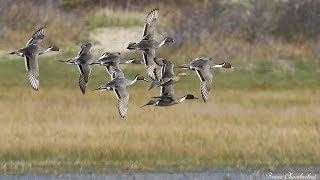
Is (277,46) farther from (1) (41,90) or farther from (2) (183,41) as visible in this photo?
(1) (41,90)

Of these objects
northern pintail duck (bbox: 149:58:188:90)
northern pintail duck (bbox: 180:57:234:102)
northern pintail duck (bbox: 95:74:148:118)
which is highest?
northern pintail duck (bbox: 180:57:234:102)

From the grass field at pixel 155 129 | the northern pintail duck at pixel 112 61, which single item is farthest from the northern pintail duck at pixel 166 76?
the grass field at pixel 155 129

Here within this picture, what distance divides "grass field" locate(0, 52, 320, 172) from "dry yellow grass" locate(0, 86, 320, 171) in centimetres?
2

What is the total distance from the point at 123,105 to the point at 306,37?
22.8 meters

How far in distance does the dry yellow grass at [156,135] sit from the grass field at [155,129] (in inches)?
0.7

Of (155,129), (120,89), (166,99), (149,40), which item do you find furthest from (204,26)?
(120,89)

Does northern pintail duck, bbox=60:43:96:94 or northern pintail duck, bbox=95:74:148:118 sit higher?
northern pintail duck, bbox=60:43:96:94

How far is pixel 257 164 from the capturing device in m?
21.5

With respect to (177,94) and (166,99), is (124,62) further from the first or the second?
(177,94)

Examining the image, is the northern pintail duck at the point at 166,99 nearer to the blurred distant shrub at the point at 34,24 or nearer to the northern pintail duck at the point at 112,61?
the northern pintail duck at the point at 112,61

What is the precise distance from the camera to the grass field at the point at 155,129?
21.7m

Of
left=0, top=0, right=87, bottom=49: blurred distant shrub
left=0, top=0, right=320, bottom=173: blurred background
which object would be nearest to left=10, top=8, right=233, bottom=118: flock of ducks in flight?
left=0, top=0, right=320, bottom=173: blurred background

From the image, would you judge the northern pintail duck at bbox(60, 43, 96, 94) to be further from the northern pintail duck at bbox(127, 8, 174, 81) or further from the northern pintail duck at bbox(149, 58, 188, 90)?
the northern pintail duck at bbox(149, 58, 188, 90)

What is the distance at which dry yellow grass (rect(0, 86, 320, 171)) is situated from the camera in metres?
21.7
